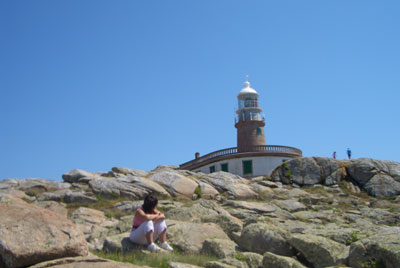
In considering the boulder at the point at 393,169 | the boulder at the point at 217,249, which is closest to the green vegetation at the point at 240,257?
the boulder at the point at 217,249

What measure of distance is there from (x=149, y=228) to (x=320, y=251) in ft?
12.8

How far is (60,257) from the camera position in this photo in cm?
626

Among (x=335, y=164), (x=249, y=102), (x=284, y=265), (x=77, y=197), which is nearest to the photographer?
(x=284, y=265)

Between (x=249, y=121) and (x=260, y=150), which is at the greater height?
(x=249, y=121)

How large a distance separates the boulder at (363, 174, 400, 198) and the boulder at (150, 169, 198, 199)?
49.6 feet

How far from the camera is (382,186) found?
2928 cm

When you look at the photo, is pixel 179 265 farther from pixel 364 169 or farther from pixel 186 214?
pixel 364 169

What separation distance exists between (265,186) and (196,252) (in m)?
20.6

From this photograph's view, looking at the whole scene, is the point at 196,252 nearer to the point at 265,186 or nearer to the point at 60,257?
the point at 60,257

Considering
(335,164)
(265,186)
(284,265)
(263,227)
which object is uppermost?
(335,164)

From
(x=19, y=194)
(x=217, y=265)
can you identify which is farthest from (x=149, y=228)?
(x=19, y=194)

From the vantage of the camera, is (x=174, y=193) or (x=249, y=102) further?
(x=249, y=102)

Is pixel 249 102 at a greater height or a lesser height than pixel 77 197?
Result: greater

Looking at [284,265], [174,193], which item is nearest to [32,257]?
[284,265]
